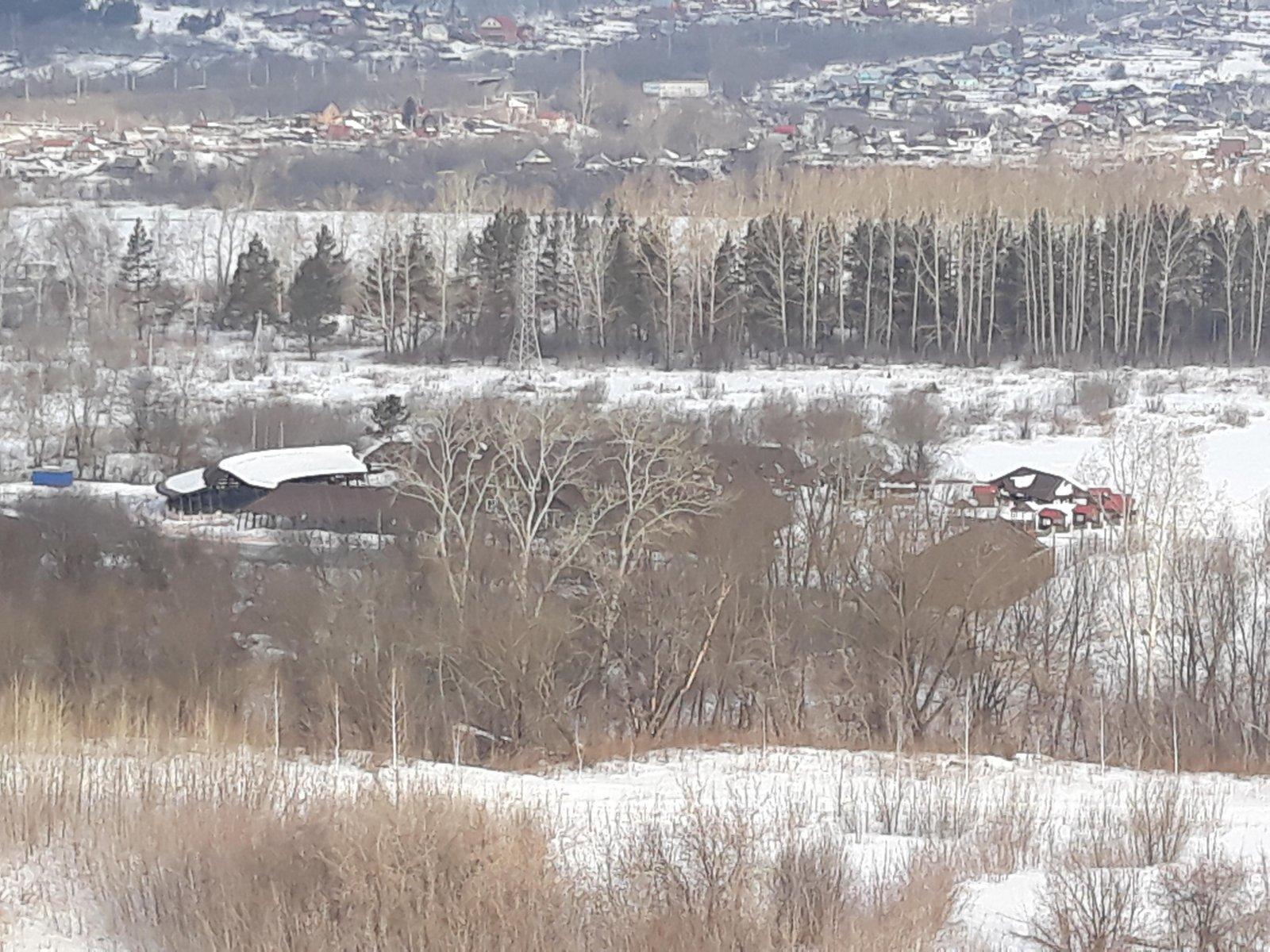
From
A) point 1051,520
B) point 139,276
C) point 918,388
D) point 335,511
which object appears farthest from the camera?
point 139,276

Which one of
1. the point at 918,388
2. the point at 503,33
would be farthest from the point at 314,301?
the point at 503,33

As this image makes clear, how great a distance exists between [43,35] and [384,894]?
402 ft

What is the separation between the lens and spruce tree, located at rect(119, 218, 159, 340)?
36562 millimetres

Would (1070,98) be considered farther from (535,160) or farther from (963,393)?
(963,393)

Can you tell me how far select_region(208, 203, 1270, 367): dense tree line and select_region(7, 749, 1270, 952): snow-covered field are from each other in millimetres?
25428

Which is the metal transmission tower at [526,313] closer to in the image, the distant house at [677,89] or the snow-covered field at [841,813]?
the snow-covered field at [841,813]

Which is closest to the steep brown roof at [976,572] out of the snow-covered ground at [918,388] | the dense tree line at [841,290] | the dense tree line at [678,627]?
the dense tree line at [678,627]

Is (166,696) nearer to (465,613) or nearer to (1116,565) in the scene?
(465,613)

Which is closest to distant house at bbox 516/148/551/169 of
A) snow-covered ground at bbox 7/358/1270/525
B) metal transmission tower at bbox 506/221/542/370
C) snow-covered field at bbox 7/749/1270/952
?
metal transmission tower at bbox 506/221/542/370

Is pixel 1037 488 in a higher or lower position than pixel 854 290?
higher

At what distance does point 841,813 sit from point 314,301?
28.5m

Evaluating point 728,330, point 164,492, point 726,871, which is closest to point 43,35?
point 728,330

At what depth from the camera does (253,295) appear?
116ft

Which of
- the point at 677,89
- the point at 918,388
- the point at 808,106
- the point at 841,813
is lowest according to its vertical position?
the point at 918,388
